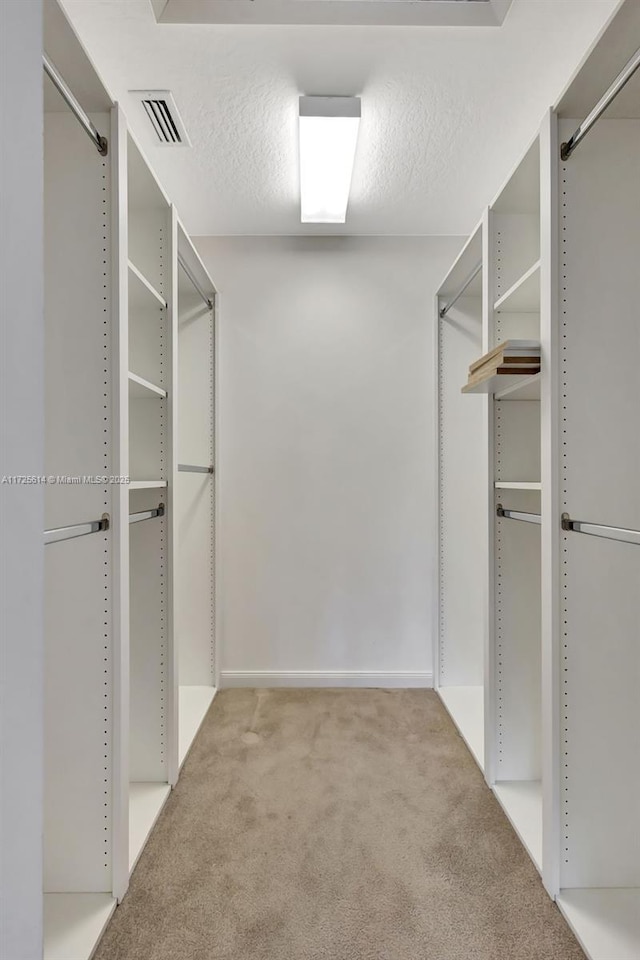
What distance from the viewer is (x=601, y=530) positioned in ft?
4.19

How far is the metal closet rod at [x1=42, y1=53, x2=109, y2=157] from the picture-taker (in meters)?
1.16

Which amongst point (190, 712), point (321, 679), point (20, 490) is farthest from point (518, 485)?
point (190, 712)

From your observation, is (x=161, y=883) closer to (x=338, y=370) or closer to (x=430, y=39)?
(x=338, y=370)

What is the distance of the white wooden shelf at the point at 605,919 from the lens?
126 cm

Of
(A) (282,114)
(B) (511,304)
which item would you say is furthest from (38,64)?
(B) (511,304)

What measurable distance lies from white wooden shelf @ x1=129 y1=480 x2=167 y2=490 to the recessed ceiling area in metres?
1.32

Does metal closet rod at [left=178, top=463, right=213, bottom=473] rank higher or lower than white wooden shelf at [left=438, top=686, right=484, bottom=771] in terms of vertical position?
higher

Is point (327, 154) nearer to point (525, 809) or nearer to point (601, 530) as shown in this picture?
point (601, 530)

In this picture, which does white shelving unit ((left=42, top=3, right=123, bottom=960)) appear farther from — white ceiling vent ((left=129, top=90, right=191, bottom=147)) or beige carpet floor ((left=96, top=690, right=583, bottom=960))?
white ceiling vent ((left=129, top=90, right=191, bottom=147))

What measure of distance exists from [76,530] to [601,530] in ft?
4.02

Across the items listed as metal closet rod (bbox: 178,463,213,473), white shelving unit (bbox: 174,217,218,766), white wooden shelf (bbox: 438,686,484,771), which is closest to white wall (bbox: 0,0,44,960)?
metal closet rod (bbox: 178,463,213,473)

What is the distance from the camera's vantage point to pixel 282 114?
1938mm

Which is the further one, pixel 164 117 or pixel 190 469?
pixel 190 469

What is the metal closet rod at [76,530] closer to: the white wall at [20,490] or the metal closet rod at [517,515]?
the white wall at [20,490]
